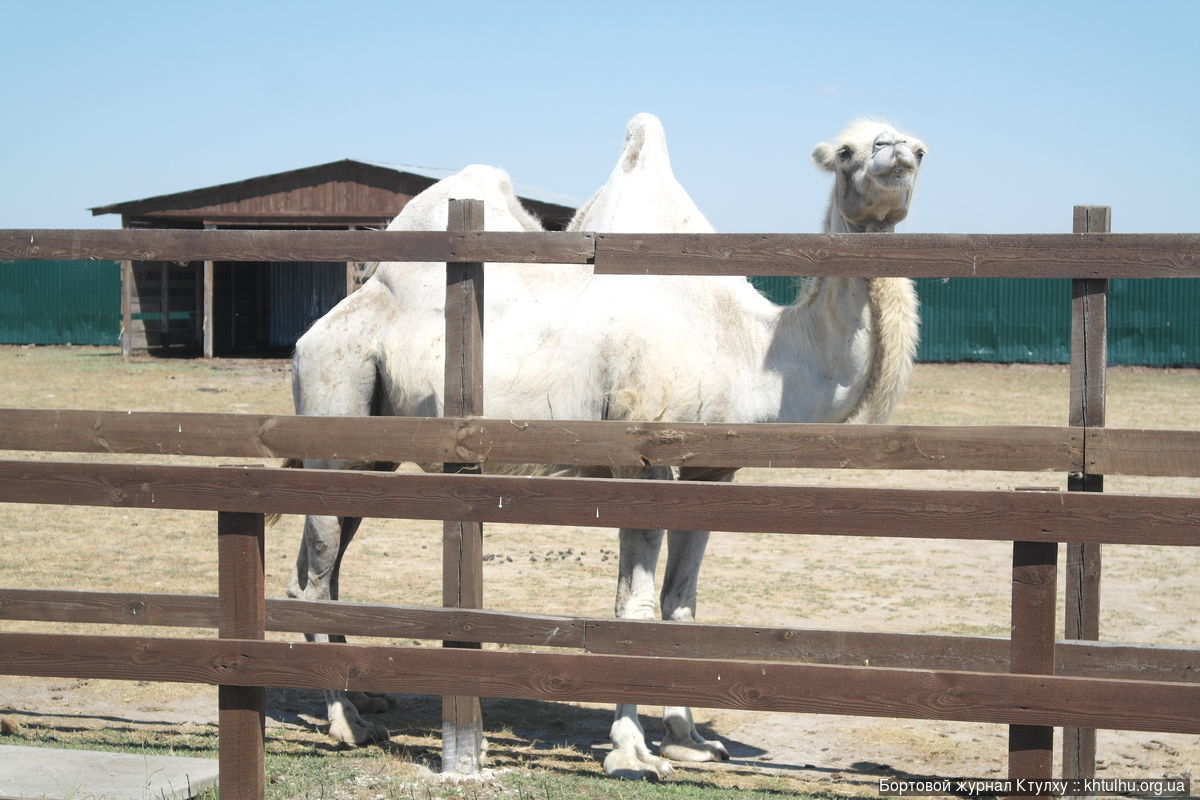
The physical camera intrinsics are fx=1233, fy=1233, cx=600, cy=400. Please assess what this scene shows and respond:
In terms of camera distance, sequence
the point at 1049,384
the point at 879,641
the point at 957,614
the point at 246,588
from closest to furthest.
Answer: the point at 246,588
the point at 879,641
the point at 957,614
the point at 1049,384

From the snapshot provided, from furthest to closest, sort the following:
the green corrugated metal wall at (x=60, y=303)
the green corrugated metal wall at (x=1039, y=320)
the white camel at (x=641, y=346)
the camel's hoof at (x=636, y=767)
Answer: the green corrugated metal wall at (x=60, y=303)
the green corrugated metal wall at (x=1039, y=320)
the white camel at (x=641, y=346)
the camel's hoof at (x=636, y=767)

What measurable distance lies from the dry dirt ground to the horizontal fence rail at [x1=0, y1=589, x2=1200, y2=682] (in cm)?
116

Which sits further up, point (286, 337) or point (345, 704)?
point (286, 337)

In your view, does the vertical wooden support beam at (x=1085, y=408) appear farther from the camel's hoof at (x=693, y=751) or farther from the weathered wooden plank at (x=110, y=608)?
the weathered wooden plank at (x=110, y=608)

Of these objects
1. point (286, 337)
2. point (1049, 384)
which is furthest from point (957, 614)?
point (286, 337)

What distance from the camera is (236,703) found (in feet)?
11.6

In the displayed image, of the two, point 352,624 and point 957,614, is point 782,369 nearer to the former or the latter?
point 352,624

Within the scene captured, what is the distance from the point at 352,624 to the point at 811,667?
1836 millimetres

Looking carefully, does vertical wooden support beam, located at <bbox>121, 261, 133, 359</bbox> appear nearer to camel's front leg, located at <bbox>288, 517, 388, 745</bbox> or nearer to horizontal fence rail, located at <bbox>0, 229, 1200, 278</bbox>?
camel's front leg, located at <bbox>288, 517, 388, 745</bbox>

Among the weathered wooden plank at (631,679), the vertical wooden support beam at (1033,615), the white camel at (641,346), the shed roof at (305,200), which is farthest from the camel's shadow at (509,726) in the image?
the shed roof at (305,200)

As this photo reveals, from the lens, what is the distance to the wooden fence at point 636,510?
3090 millimetres

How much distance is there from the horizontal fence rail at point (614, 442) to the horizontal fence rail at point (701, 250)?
1.95 ft

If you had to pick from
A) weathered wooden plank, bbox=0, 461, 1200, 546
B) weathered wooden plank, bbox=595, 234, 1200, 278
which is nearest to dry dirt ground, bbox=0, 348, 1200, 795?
weathered wooden plank, bbox=595, 234, 1200, 278

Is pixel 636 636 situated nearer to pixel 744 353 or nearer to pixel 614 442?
pixel 614 442
